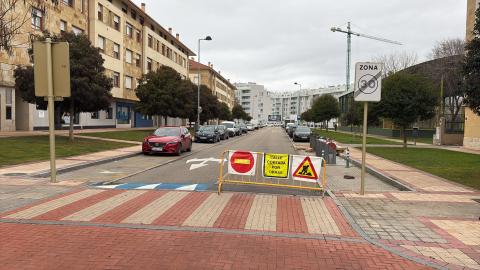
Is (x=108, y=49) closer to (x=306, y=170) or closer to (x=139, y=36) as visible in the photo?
(x=139, y=36)

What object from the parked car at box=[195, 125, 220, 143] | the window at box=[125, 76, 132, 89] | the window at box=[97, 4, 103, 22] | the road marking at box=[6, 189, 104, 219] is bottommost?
the road marking at box=[6, 189, 104, 219]

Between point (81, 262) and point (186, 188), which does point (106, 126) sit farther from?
point (81, 262)

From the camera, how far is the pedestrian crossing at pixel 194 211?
266 inches

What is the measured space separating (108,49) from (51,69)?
3535cm

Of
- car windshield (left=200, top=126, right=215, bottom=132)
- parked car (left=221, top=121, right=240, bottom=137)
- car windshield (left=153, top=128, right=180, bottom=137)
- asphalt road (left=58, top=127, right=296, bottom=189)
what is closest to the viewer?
asphalt road (left=58, top=127, right=296, bottom=189)

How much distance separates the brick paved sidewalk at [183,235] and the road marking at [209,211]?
0.02m

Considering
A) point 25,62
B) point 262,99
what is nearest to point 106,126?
point 25,62

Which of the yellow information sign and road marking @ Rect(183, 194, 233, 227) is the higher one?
the yellow information sign

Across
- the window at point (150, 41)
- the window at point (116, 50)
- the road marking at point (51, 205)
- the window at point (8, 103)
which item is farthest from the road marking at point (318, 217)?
the window at point (150, 41)

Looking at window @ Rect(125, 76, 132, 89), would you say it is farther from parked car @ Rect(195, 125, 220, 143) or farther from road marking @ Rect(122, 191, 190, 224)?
road marking @ Rect(122, 191, 190, 224)

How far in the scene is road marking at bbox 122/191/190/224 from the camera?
6.88 meters

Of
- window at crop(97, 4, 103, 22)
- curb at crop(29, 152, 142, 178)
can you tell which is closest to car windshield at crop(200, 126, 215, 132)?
curb at crop(29, 152, 142, 178)

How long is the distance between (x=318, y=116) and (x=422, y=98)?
41.7 meters

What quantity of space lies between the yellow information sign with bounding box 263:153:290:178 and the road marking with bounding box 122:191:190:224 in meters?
1.97
